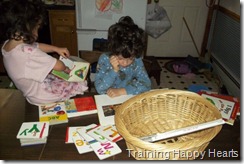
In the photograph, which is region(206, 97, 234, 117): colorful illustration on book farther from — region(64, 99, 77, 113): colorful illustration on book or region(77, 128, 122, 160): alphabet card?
region(64, 99, 77, 113): colorful illustration on book

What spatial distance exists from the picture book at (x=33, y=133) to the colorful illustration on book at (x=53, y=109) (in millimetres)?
96

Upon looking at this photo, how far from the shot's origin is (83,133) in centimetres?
87

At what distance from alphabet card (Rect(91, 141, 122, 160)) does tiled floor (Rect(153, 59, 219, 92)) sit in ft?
6.10

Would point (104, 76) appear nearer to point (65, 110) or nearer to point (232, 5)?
point (65, 110)

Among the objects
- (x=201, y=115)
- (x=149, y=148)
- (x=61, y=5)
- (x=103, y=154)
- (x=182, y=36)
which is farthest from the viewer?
(x=182, y=36)

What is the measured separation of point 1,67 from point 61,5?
40.3 inches

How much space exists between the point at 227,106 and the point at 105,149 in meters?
0.61

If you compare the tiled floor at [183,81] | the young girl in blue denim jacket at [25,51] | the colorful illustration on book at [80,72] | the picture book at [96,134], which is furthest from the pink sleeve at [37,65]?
the tiled floor at [183,81]

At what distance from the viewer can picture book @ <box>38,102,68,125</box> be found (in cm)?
94

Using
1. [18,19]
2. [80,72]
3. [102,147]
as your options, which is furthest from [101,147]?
[18,19]

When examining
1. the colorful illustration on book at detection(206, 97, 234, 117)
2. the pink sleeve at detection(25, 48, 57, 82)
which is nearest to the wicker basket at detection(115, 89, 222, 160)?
the colorful illustration on book at detection(206, 97, 234, 117)

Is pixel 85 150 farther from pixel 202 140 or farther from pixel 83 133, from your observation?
pixel 202 140

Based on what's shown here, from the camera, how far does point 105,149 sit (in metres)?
0.82

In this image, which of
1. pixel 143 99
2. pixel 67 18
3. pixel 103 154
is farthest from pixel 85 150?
pixel 67 18
